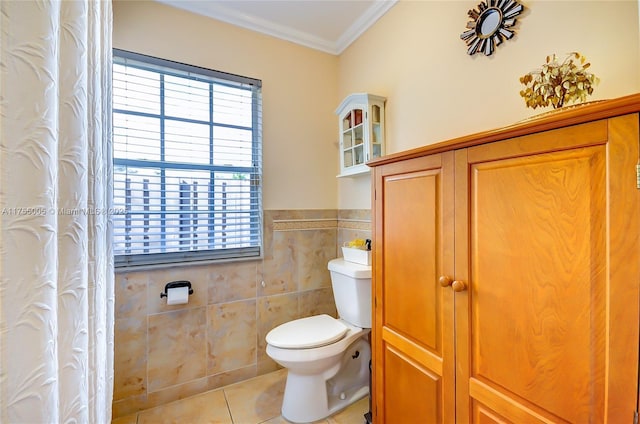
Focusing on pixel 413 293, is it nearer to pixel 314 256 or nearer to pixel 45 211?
pixel 45 211

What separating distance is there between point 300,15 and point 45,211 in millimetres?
2003

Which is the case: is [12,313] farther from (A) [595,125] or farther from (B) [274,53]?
(B) [274,53]

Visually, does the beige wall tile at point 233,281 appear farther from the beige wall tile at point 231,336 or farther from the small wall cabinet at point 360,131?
the small wall cabinet at point 360,131

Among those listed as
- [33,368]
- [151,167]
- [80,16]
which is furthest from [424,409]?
[151,167]

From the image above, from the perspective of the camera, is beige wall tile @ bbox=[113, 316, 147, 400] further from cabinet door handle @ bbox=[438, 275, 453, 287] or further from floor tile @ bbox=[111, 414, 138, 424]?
cabinet door handle @ bbox=[438, 275, 453, 287]

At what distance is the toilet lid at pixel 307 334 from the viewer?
1.52 metres

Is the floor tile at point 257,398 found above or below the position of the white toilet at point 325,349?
below

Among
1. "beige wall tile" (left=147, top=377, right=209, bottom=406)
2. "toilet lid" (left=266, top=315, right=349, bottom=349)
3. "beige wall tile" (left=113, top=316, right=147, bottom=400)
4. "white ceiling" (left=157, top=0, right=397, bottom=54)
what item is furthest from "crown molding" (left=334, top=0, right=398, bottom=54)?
"beige wall tile" (left=147, top=377, right=209, bottom=406)

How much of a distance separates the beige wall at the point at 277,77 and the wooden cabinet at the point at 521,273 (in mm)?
1125

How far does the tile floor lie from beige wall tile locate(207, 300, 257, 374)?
0.50 feet

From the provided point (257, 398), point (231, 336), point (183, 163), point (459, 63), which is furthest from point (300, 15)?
point (257, 398)

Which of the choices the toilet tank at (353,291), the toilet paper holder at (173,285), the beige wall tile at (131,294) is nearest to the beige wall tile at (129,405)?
the beige wall tile at (131,294)

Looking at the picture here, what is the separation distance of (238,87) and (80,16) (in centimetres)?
155

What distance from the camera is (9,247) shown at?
1.22 feet
